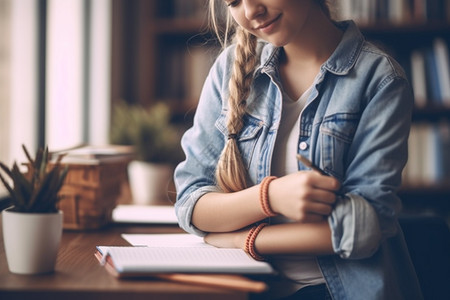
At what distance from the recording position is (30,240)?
3.13ft

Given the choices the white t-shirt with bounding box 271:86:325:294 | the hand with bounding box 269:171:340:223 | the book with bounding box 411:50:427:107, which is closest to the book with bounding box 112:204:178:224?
the white t-shirt with bounding box 271:86:325:294

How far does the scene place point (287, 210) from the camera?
1056 millimetres

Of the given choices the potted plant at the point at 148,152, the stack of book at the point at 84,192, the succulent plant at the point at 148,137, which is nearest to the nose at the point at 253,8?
the stack of book at the point at 84,192

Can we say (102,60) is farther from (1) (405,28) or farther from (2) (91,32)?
(1) (405,28)

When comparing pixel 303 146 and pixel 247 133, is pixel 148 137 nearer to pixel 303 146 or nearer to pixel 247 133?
pixel 247 133

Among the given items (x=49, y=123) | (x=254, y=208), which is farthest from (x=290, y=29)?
(x=49, y=123)

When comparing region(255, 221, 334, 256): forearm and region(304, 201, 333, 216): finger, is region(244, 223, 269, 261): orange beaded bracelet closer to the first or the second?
region(255, 221, 334, 256): forearm

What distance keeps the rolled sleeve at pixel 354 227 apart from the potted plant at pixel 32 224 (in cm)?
47

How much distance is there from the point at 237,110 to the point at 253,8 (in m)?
0.23

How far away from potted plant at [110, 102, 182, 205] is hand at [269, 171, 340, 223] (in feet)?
3.09

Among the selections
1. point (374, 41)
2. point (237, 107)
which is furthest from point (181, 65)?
point (237, 107)

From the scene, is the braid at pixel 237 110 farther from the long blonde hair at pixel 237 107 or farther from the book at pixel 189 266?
the book at pixel 189 266

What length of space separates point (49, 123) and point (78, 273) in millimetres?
1626

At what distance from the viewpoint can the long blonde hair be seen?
121cm
